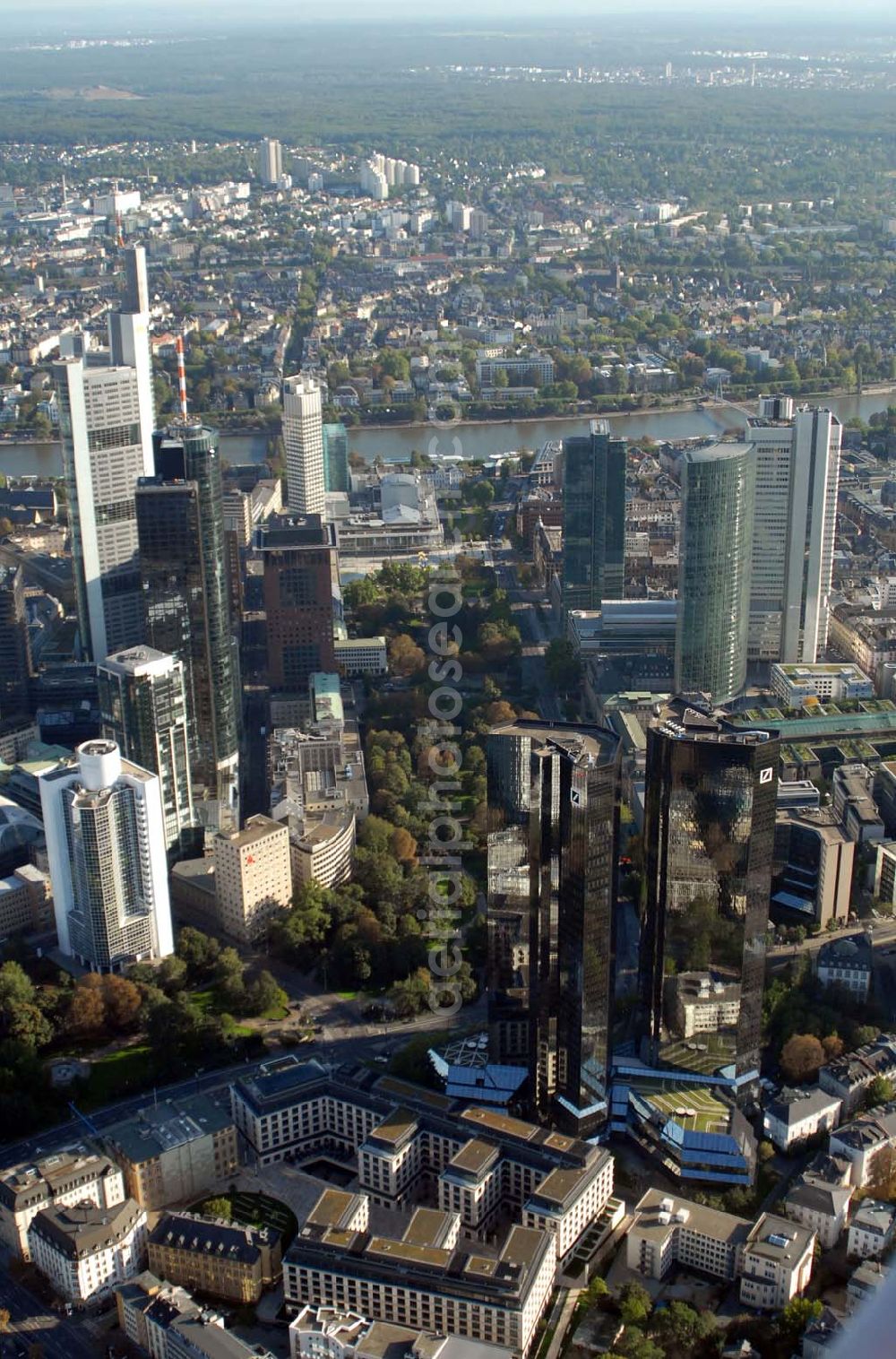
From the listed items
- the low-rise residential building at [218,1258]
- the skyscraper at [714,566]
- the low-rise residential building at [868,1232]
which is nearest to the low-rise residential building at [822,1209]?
the low-rise residential building at [868,1232]

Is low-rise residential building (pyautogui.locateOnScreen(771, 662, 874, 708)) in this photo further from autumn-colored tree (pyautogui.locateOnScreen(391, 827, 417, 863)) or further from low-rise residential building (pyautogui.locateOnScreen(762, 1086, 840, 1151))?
low-rise residential building (pyautogui.locateOnScreen(762, 1086, 840, 1151))

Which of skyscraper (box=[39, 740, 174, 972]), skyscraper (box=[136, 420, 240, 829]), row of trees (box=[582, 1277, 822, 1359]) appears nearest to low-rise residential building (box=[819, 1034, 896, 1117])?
row of trees (box=[582, 1277, 822, 1359])

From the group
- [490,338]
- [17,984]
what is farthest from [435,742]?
[490,338]

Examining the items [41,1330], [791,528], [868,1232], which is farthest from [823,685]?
[41,1330]

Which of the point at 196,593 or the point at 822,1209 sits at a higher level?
the point at 196,593

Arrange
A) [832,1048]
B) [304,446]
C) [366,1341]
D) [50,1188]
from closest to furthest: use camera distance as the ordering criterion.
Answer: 1. [366,1341]
2. [50,1188]
3. [832,1048]
4. [304,446]

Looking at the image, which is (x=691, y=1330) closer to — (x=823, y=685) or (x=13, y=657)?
(x=823, y=685)
